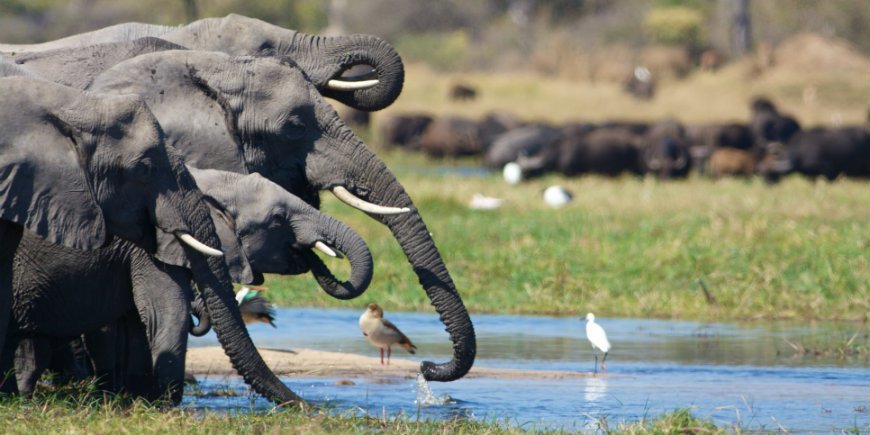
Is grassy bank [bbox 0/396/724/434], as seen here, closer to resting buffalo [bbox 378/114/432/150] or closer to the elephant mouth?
the elephant mouth

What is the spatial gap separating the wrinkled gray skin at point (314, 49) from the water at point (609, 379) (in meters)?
1.81

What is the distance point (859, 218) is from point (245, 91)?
953cm

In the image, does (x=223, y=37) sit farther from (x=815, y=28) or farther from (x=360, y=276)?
(x=815, y=28)

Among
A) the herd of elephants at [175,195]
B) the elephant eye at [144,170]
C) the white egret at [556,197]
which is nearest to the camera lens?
the herd of elephants at [175,195]

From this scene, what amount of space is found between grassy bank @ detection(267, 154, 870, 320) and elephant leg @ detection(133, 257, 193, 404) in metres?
5.68

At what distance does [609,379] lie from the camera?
1010cm

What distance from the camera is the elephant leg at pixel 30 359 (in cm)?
850

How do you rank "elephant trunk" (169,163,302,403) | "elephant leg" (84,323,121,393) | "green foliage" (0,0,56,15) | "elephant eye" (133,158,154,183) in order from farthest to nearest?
"green foliage" (0,0,56,15), "elephant leg" (84,323,121,393), "elephant trunk" (169,163,302,403), "elephant eye" (133,158,154,183)

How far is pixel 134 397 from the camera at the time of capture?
8.38 m

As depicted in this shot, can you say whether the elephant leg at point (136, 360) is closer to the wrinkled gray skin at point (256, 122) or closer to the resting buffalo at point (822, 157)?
the wrinkled gray skin at point (256, 122)

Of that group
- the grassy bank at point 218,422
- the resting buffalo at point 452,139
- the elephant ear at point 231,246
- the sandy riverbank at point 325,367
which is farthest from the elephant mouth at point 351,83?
the resting buffalo at point 452,139

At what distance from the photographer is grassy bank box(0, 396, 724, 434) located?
7098 mm

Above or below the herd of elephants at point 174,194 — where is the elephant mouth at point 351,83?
above

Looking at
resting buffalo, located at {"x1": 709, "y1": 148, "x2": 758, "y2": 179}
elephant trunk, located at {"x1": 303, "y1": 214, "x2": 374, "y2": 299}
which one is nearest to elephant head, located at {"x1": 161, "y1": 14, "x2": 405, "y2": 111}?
elephant trunk, located at {"x1": 303, "y1": 214, "x2": 374, "y2": 299}
